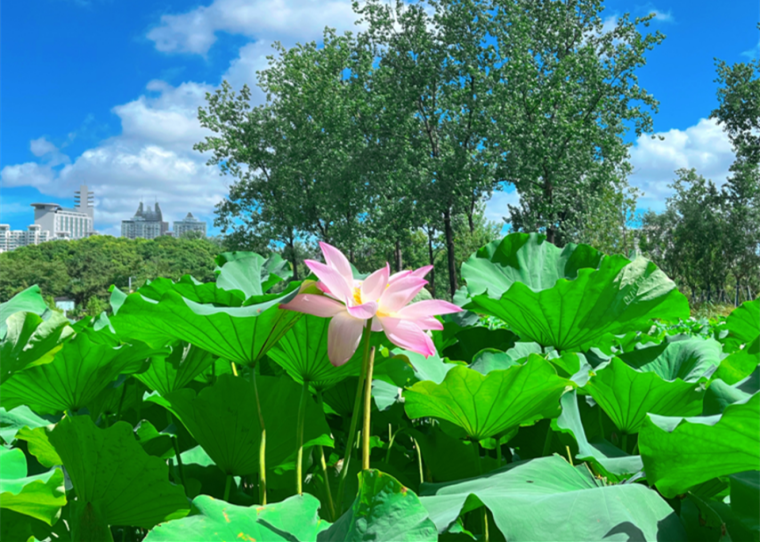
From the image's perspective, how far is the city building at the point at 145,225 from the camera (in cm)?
14088

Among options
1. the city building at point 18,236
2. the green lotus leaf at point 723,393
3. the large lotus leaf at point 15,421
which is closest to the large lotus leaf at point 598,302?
the green lotus leaf at point 723,393

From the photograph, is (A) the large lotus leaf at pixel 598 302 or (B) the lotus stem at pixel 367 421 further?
(A) the large lotus leaf at pixel 598 302

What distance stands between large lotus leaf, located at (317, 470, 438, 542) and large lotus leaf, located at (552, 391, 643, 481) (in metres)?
0.23

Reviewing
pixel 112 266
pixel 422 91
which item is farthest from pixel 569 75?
pixel 112 266

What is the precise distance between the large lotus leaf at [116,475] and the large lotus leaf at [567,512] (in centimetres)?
28

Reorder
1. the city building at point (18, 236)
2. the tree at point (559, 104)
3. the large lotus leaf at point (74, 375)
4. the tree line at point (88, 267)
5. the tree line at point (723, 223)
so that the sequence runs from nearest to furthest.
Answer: the large lotus leaf at point (74, 375) < the tree at point (559, 104) < the tree line at point (723, 223) < the tree line at point (88, 267) < the city building at point (18, 236)

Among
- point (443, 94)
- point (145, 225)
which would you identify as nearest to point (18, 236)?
point (145, 225)

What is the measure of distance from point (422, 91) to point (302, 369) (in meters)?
15.7

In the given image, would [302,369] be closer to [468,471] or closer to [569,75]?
[468,471]

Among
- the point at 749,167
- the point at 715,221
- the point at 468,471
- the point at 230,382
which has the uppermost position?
the point at 749,167

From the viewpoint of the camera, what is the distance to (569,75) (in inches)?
525

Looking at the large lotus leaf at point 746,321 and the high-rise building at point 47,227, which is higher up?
the high-rise building at point 47,227

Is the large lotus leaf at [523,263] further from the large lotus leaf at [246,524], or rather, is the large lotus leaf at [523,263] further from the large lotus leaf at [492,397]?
the large lotus leaf at [246,524]

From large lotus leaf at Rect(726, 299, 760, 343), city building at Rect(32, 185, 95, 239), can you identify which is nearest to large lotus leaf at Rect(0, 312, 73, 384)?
large lotus leaf at Rect(726, 299, 760, 343)
